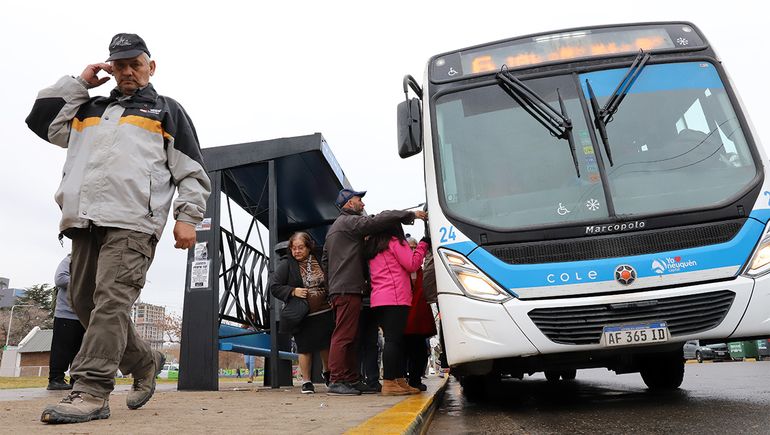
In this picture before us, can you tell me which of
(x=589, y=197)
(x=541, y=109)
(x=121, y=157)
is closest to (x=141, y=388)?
(x=121, y=157)

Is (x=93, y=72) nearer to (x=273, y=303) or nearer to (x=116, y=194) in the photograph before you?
(x=116, y=194)

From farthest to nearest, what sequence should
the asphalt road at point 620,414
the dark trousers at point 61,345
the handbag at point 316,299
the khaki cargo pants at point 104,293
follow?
the dark trousers at point 61,345
the handbag at point 316,299
the asphalt road at point 620,414
the khaki cargo pants at point 104,293

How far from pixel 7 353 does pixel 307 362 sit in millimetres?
55353

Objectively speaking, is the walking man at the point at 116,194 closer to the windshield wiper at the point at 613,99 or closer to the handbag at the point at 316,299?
the handbag at the point at 316,299

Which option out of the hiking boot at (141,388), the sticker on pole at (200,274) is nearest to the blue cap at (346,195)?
the sticker on pole at (200,274)

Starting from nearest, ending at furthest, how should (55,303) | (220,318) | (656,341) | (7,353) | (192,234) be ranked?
(192,234)
(656,341)
(55,303)
(220,318)
(7,353)

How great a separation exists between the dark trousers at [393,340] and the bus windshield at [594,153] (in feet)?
4.80

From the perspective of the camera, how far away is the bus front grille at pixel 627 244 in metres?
4.02

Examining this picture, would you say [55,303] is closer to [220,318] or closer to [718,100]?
[220,318]

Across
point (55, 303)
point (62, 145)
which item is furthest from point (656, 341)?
point (55, 303)

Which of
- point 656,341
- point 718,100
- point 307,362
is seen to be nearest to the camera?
point 656,341

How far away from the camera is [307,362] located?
640 cm

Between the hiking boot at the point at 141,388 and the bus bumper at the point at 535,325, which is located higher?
the bus bumper at the point at 535,325

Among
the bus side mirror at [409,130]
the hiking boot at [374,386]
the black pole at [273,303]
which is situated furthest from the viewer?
the black pole at [273,303]
